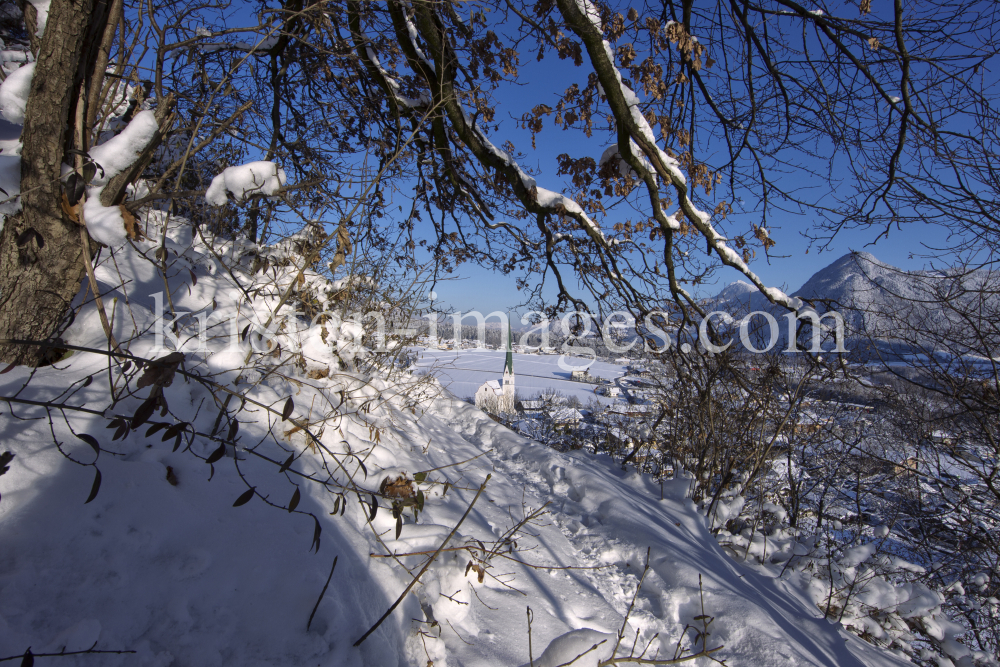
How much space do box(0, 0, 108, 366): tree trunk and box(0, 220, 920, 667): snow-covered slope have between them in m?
0.19

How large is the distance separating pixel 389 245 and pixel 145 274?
2367 millimetres

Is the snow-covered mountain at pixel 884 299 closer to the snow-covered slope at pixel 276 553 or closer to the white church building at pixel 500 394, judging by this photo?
the snow-covered slope at pixel 276 553

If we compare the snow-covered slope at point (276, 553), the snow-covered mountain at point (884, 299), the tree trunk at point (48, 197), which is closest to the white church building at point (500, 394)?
the snow-covered mountain at point (884, 299)

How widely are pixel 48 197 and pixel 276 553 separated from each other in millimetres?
1352

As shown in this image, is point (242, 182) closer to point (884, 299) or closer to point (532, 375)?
point (884, 299)

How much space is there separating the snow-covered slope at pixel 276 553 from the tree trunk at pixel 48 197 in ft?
0.64

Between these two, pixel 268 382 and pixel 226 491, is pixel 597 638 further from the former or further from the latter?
pixel 268 382

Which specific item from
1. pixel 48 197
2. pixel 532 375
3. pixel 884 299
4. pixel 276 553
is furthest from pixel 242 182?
pixel 532 375

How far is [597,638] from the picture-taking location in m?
1.22

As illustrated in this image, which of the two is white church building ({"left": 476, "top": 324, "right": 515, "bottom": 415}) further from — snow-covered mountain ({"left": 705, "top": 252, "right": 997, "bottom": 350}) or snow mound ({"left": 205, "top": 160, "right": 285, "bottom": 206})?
snow mound ({"left": 205, "top": 160, "right": 285, "bottom": 206})

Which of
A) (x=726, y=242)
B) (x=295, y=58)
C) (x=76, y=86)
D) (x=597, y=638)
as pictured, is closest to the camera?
(x=597, y=638)

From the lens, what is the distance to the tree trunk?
1309mm

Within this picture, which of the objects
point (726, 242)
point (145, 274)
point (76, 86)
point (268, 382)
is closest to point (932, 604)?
point (726, 242)

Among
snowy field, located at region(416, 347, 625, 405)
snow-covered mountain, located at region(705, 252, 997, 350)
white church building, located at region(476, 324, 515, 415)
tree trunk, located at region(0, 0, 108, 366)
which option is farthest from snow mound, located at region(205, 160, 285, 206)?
snowy field, located at region(416, 347, 625, 405)
